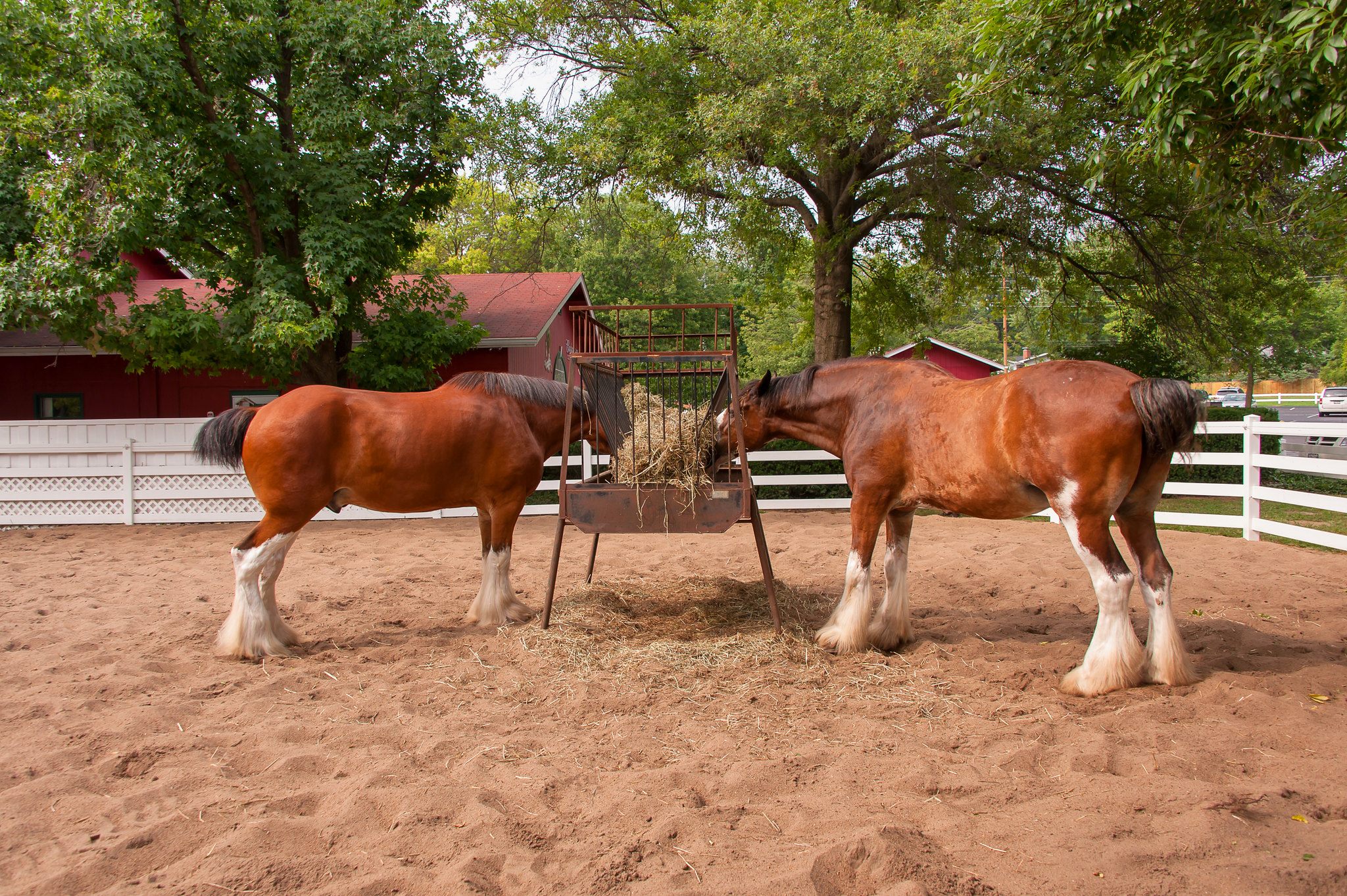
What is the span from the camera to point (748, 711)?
12.7ft

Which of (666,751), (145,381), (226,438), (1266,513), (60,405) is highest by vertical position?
(145,381)

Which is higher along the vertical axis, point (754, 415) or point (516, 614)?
point (754, 415)

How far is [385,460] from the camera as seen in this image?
517 centimetres

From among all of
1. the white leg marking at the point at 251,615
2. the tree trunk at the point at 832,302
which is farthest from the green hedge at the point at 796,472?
the white leg marking at the point at 251,615

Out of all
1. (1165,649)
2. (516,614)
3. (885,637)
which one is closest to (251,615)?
(516,614)

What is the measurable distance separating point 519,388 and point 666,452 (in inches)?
55.8

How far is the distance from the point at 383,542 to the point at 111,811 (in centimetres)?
629

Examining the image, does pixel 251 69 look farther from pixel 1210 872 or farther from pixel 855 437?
pixel 1210 872

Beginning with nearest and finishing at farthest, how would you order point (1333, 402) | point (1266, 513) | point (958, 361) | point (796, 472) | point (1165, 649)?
1. point (1165, 649)
2. point (1266, 513)
3. point (796, 472)
4. point (1333, 402)
5. point (958, 361)

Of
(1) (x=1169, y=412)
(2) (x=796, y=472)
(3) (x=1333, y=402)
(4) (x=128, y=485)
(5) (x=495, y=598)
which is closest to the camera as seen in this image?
(1) (x=1169, y=412)

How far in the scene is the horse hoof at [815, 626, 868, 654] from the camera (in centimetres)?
476

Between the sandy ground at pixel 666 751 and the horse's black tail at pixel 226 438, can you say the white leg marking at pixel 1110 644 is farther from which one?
the horse's black tail at pixel 226 438

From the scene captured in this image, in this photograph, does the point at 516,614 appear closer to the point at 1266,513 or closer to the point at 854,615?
the point at 854,615

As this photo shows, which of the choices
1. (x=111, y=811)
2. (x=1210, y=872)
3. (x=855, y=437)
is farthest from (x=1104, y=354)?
(x=111, y=811)
